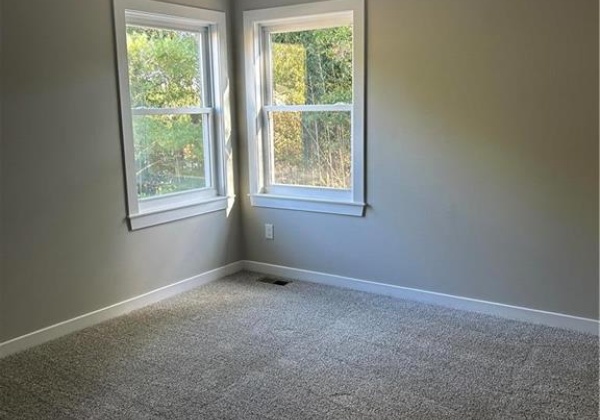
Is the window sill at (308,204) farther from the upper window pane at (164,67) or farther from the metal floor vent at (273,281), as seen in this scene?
the upper window pane at (164,67)

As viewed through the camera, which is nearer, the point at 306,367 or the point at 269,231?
the point at 306,367

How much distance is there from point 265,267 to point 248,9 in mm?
1935

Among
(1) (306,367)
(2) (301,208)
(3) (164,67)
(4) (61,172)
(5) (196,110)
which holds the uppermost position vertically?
(3) (164,67)

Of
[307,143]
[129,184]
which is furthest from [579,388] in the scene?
[129,184]

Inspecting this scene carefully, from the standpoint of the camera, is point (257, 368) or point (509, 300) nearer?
point (257, 368)

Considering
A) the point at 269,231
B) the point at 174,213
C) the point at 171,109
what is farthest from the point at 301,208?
the point at 171,109

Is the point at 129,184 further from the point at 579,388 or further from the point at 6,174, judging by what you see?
the point at 579,388

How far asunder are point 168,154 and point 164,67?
0.59 meters

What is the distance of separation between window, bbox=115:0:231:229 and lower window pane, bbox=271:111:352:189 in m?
0.42

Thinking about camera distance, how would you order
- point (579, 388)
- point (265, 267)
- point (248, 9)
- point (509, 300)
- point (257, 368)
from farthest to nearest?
point (265, 267)
point (248, 9)
point (509, 300)
point (257, 368)
point (579, 388)

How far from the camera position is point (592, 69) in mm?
3016

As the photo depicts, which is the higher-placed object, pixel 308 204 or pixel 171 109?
pixel 171 109

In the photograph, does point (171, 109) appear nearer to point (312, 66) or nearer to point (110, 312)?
point (312, 66)

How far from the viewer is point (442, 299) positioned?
3738 millimetres
